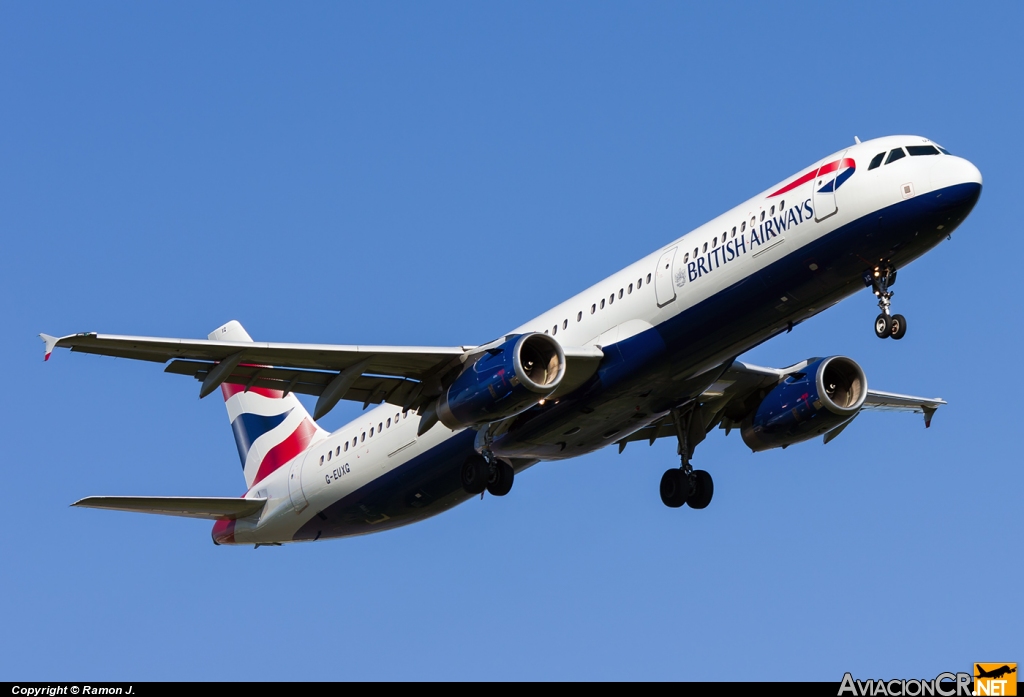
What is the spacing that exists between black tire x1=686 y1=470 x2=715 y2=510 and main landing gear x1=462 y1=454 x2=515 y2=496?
210 inches

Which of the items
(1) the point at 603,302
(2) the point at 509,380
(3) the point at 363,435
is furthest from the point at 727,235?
(3) the point at 363,435

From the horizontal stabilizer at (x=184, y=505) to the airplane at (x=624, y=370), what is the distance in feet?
0.20

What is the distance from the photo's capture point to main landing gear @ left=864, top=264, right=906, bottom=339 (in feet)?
94.9

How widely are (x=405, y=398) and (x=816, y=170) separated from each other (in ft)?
35.6

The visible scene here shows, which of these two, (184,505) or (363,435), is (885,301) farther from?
(184,505)

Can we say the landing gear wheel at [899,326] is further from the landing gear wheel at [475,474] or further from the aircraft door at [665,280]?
the landing gear wheel at [475,474]

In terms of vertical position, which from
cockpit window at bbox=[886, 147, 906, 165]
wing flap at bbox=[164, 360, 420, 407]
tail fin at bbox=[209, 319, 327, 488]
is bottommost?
wing flap at bbox=[164, 360, 420, 407]

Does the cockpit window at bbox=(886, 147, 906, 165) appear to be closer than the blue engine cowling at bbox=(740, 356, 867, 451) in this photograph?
Yes

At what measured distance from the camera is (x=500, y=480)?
34.2 m

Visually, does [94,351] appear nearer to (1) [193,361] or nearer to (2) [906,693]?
(1) [193,361]

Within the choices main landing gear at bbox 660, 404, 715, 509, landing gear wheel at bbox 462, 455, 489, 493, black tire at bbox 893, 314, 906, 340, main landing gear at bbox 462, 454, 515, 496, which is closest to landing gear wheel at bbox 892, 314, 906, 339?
black tire at bbox 893, 314, 906, 340

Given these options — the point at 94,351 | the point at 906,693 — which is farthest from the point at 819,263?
the point at 94,351

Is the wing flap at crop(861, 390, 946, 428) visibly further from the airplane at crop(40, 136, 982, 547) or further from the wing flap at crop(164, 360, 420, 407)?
the wing flap at crop(164, 360, 420, 407)

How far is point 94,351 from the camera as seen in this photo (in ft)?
97.1
